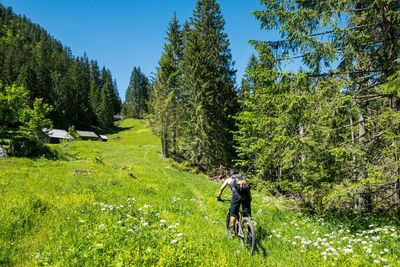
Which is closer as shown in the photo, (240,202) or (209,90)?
(240,202)

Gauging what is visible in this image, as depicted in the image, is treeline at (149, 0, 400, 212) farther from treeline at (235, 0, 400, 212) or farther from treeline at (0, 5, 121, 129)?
treeline at (0, 5, 121, 129)

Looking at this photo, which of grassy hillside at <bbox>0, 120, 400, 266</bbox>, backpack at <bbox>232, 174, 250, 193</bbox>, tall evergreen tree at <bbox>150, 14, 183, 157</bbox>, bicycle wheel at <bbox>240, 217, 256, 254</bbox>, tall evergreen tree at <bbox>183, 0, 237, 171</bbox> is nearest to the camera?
grassy hillside at <bbox>0, 120, 400, 266</bbox>

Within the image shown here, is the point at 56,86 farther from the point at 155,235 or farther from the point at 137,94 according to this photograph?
the point at 155,235

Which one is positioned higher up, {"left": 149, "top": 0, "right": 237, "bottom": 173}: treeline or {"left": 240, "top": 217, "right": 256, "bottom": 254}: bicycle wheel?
{"left": 149, "top": 0, "right": 237, "bottom": 173}: treeline

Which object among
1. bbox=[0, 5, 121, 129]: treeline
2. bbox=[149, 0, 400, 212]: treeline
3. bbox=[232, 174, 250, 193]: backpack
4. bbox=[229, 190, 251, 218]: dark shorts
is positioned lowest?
bbox=[229, 190, 251, 218]: dark shorts

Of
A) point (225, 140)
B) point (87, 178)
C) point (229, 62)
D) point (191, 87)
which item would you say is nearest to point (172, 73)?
point (191, 87)

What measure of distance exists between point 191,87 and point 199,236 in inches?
746

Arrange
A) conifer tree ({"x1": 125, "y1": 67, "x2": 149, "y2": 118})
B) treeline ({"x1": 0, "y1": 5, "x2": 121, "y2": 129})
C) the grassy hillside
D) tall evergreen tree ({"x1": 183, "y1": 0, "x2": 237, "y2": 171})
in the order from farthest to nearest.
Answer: conifer tree ({"x1": 125, "y1": 67, "x2": 149, "y2": 118}) < treeline ({"x1": 0, "y1": 5, "x2": 121, "y2": 129}) < tall evergreen tree ({"x1": 183, "y1": 0, "x2": 237, "y2": 171}) < the grassy hillside

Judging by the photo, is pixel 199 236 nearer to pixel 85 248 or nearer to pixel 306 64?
pixel 85 248

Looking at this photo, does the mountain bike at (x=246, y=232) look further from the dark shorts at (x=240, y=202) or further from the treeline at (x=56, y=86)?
the treeline at (x=56, y=86)

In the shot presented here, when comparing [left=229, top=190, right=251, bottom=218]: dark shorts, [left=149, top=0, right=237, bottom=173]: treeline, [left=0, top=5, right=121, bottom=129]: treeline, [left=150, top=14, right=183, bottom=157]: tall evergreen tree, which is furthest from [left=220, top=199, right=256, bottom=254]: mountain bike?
[left=0, top=5, right=121, bottom=129]: treeline

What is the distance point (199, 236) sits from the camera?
205 inches

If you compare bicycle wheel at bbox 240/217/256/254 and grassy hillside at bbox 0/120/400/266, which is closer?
grassy hillside at bbox 0/120/400/266

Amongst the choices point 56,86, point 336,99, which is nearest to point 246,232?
point 336,99
